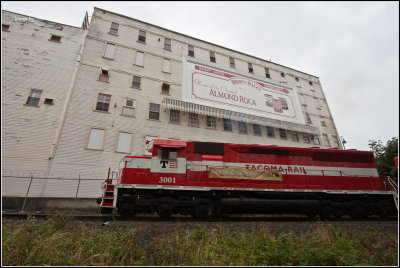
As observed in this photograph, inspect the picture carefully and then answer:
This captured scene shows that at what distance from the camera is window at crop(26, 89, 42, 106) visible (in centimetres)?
1513

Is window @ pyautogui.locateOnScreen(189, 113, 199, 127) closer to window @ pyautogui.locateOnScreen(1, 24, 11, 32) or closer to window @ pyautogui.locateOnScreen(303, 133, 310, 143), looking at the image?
window @ pyautogui.locateOnScreen(303, 133, 310, 143)

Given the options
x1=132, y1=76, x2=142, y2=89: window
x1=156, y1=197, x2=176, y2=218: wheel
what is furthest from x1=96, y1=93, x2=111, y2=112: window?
x1=156, y1=197, x2=176, y2=218: wheel

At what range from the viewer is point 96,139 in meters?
15.7

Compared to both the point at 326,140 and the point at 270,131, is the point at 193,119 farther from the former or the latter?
the point at 326,140

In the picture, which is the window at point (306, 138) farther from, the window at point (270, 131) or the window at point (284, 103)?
the window at point (270, 131)

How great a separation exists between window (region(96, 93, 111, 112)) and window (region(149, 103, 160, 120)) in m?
3.76

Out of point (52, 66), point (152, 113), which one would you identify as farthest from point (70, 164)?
point (52, 66)

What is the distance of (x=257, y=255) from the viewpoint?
5059 mm

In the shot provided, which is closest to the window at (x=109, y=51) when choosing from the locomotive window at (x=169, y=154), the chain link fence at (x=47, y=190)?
the chain link fence at (x=47, y=190)

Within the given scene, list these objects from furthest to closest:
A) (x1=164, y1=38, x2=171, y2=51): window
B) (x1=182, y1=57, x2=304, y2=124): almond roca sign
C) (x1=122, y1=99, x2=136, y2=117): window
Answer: (x1=164, y1=38, x2=171, y2=51): window → (x1=182, y1=57, x2=304, y2=124): almond roca sign → (x1=122, y1=99, x2=136, y2=117): window

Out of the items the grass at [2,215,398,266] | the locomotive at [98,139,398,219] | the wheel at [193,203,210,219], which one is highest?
the locomotive at [98,139,398,219]

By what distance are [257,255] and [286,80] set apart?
94.0 ft

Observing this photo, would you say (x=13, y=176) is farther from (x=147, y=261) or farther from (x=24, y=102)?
(x=147, y=261)

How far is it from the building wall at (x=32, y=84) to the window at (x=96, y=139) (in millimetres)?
2471
